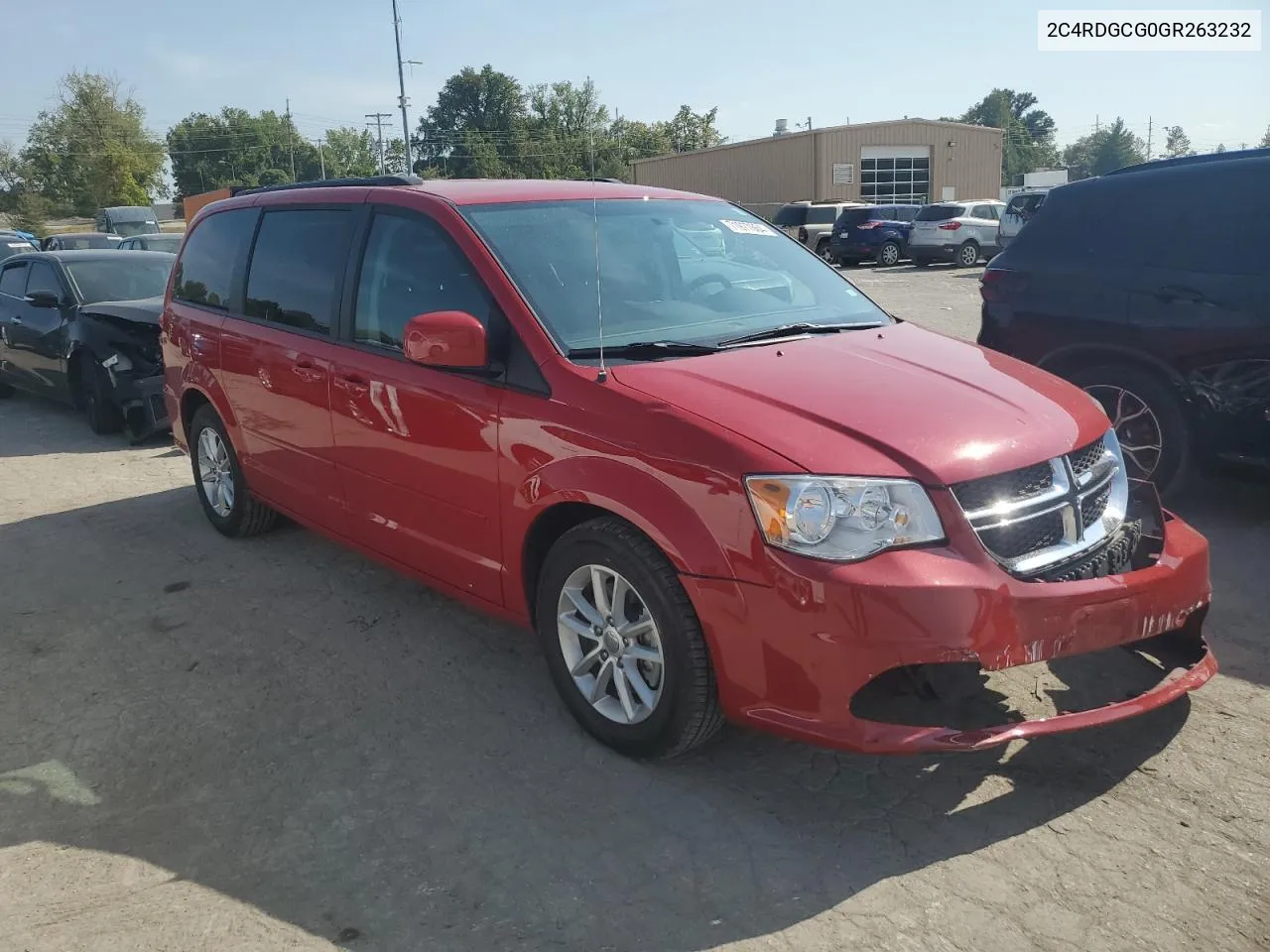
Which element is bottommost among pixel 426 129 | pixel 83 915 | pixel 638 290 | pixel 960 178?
pixel 83 915

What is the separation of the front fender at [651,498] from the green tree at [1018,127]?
11175 centimetres

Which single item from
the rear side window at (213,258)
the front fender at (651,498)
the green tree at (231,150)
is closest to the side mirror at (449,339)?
the front fender at (651,498)

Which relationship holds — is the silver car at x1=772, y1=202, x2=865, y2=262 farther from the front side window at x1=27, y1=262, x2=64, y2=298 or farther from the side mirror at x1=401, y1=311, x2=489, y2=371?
the side mirror at x1=401, y1=311, x2=489, y2=371

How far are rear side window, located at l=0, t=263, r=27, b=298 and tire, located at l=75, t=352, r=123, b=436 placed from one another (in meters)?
1.76

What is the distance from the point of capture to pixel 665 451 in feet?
10.2

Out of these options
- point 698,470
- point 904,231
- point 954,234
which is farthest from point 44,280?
point 904,231

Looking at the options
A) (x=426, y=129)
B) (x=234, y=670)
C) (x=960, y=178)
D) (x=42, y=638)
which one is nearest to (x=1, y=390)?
(x=42, y=638)

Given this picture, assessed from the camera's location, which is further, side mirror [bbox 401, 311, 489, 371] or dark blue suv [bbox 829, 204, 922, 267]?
dark blue suv [bbox 829, 204, 922, 267]

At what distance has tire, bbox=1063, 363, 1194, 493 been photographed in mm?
5523

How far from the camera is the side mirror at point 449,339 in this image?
3.55 metres

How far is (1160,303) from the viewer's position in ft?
18.2

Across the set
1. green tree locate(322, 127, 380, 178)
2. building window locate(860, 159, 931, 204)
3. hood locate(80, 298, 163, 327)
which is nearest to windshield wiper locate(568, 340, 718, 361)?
hood locate(80, 298, 163, 327)

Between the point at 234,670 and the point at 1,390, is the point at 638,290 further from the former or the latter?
the point at 1,390

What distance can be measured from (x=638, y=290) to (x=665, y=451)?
1099mm
